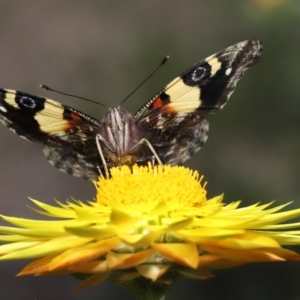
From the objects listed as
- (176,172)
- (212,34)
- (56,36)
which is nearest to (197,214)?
(176,172)

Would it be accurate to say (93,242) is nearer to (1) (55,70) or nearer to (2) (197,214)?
(2) (197,214)

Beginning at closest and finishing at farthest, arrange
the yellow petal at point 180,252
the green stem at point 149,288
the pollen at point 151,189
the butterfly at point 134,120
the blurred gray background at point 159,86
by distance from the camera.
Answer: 1. the yellow petal at point 180,252
2. the green stem at point 149,288
3. the pollen at point 151,189
4. the butterfly at point 134,120
5. the blurred gray background at point 159,86

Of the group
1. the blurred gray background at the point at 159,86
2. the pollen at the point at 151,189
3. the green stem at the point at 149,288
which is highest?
the blurred gray background at the point at 159,86

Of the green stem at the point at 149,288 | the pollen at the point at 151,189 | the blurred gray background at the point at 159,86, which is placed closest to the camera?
the green stem at the point at 149,288

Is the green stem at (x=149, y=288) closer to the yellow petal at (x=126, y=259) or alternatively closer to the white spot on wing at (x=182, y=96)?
the yellow petal at (x=126, y=259)

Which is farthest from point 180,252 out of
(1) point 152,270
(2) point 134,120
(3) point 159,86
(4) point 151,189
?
(3) point 159,86

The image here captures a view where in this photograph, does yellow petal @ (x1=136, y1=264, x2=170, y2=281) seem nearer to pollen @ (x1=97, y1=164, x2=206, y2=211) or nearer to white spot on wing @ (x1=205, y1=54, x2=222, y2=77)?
pollen @ (x1=97, y1=164, x2=206, y2=211)

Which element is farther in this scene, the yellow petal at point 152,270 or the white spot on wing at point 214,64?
the white spot on wing at point 214,64

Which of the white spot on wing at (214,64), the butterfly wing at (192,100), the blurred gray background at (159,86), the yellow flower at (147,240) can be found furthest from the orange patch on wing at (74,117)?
the blurred gray background at (159,86)
